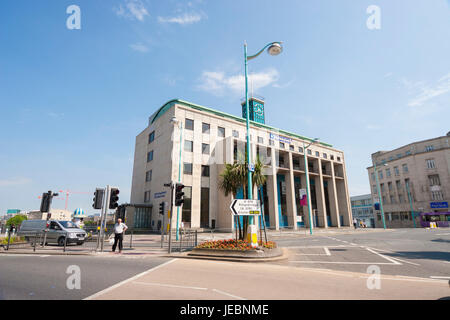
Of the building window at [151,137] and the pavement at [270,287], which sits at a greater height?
the building window at [151,137]

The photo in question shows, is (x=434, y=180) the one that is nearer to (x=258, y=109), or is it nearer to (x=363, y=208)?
(x=258, y=109)

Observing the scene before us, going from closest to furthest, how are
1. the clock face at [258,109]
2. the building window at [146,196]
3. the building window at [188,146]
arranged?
the building window at [188,146]
the building window at [146,196]
the clock face at [258,109]

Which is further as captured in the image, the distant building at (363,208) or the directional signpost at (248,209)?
the distant building at (363,208)

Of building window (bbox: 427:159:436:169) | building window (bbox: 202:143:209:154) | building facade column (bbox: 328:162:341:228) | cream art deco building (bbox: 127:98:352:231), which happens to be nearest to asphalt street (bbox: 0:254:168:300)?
cream art deco building (bbox: 127:98:352:231)

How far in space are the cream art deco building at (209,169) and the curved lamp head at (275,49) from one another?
1449 cm

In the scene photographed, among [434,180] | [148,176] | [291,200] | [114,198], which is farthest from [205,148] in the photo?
[434,180]

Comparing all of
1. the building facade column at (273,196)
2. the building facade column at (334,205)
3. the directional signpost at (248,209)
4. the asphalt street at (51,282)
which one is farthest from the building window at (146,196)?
the building facade column at (334,205)

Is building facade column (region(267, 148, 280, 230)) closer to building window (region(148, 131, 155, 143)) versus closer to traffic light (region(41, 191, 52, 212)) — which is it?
building window (region(148, 131, 155, 143))

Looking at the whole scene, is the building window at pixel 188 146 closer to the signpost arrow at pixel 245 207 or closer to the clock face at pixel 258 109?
the signpost arrow at pixel 245 207

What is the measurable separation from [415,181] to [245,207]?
6390 cm

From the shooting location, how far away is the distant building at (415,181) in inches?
2010

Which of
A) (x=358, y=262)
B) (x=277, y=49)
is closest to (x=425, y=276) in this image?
(x=358, y=262)

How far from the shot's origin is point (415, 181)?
180ft

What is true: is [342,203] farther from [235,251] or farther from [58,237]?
[58,237]
